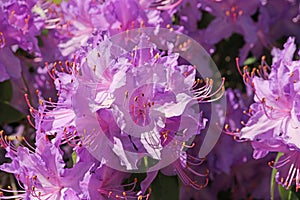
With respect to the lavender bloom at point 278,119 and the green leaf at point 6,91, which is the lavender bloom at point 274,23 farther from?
the green leaf at point 6,91

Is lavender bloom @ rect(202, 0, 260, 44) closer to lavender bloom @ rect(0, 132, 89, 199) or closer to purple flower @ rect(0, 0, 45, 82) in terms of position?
purple flower @ rect(0, 0, 45, 82)

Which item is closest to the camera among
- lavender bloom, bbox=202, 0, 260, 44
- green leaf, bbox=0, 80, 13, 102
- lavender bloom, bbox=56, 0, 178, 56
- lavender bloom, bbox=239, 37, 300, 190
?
lavender bloom, bbox=239, 37, 300, 190

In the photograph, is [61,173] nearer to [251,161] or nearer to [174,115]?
[174,115]

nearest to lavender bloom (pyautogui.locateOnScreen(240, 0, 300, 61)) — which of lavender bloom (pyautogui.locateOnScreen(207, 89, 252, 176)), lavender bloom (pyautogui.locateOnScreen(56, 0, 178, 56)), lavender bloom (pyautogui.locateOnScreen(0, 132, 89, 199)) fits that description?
lavender bloom (pyautogui.locateOnScreen(207, 89, 252, 176))

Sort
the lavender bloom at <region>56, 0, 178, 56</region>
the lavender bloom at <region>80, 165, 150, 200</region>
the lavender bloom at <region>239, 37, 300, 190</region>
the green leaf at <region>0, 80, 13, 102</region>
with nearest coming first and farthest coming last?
the lavender bloom at <region>80, 165, 150, 200</region>, the lavender bloom at <region>239, 37, 300, 190</region>, the lavender bloom at <region>56, 0, 178, 56</region>, the green leaf at <region>0, 80, 13, 102</region>

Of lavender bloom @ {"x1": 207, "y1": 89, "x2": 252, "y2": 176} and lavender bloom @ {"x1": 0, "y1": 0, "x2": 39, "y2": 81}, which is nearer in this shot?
lavender bloom @ {"x1": 0, "y1": 0, "x2": 39, "y2": 81}
